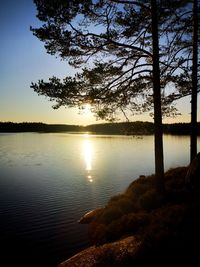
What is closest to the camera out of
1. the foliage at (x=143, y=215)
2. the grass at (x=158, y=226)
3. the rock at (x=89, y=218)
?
the grass at (x=158, y=226)

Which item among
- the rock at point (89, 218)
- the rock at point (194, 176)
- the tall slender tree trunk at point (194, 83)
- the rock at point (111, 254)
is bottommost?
the rock at point (89, 218)

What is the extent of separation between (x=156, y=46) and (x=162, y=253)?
9813 millimetres

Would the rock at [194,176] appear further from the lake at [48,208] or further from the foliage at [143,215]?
the lake at [48,208]

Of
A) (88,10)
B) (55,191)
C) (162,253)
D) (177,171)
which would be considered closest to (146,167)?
(55,191)

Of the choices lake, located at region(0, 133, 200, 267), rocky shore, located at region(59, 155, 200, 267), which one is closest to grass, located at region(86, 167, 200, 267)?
rocky shore, located at region(59, 155, 200, 267)

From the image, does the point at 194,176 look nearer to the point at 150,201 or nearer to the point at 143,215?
the point at 150,201

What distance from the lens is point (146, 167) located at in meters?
45.3

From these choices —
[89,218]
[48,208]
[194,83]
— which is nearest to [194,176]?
[194,83]

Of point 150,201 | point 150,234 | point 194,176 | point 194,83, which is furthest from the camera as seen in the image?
point 194,83

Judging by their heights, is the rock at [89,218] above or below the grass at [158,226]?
below

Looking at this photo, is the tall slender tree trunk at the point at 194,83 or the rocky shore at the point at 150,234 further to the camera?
the tall slender tree trunk at the point at 194,83

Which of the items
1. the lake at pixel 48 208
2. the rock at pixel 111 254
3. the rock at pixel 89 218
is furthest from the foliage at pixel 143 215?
the lake at pixel 48 208

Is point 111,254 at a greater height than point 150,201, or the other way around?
point 150,201

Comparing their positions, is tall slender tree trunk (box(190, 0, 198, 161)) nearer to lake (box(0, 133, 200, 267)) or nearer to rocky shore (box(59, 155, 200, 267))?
rocky shore (box(59, 155, 200, 267))
